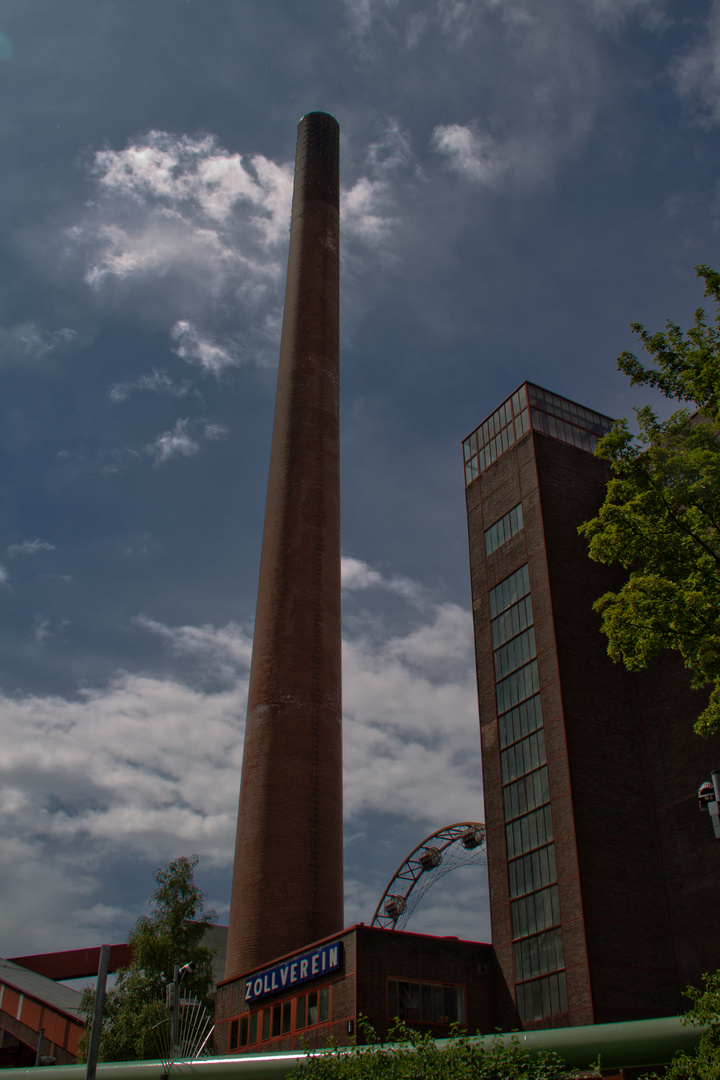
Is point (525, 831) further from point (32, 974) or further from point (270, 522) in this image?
point (32, 974)

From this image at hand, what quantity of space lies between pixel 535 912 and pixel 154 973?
20.8 m

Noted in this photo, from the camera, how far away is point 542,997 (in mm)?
30000

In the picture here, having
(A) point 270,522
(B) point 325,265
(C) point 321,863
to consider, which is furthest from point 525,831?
(B) point 325,265

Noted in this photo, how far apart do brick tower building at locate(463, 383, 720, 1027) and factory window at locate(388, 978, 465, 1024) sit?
7.13 ft

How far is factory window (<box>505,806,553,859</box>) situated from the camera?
3209 centimetres

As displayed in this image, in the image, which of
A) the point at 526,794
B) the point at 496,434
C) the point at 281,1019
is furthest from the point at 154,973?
the point at 496,434

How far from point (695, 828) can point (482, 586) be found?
13677 millimetres

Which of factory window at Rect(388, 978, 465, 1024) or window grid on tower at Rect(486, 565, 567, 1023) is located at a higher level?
window grid on tower at Rect(486, 565, 567, 1023)

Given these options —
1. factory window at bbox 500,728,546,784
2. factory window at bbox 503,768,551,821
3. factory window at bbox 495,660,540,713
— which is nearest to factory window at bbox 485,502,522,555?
factory window at bbox 495,660,540,713

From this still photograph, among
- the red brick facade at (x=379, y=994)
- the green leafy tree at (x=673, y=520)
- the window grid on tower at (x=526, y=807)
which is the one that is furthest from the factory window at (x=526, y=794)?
the green leafy tree at (x=673, y=520)

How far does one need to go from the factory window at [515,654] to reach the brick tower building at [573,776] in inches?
3.3

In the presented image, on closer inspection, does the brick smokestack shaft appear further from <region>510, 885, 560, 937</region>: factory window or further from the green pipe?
the green pipe

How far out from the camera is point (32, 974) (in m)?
58.4

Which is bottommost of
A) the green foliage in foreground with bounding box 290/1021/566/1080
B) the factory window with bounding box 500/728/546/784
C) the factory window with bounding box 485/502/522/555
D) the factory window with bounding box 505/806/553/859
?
the green foliage in foreground with bounding box 290/1021/566/1080
